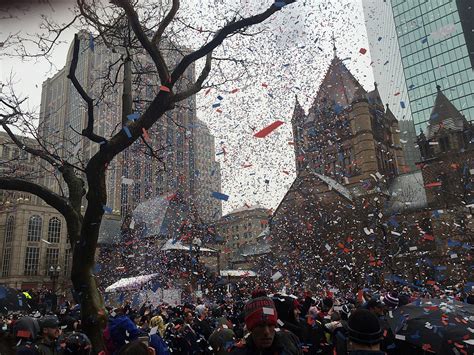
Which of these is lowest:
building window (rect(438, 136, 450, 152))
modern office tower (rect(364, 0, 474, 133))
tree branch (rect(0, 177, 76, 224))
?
tree branch (rect(0, 177, 76, 224))

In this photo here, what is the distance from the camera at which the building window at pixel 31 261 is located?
6012 cm

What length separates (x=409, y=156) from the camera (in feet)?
346

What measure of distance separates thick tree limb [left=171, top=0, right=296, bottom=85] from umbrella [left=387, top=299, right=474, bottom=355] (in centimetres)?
495

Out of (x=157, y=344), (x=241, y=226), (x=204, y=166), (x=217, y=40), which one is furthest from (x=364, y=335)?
(x=241, y=226)

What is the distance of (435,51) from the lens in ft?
279

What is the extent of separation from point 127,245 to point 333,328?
48.5 m

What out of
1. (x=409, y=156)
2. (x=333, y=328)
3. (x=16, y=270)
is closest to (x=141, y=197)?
(x=16, y=270)

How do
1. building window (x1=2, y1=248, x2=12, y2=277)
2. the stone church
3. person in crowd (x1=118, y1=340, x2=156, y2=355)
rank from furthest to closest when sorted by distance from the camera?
building window (x1=2, y1=248, x2=12, y2=277), the stone church, person in crowd (x1=118, y1=340, x2=156, y2=355)

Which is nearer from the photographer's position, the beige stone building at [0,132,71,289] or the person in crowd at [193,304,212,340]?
the person in crowd at [193,304,212,340]

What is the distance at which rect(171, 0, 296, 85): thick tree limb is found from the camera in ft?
20.5

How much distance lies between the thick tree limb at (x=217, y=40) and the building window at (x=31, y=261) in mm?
64693

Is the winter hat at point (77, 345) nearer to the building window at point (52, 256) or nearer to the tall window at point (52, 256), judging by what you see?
the building window at point (52, 256)

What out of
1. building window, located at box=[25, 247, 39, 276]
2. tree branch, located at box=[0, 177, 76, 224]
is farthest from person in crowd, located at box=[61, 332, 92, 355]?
building window, located at box=[25, 247, 39, 276]

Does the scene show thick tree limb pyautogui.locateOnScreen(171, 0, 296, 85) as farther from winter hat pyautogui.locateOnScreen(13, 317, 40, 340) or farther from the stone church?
the stone church
